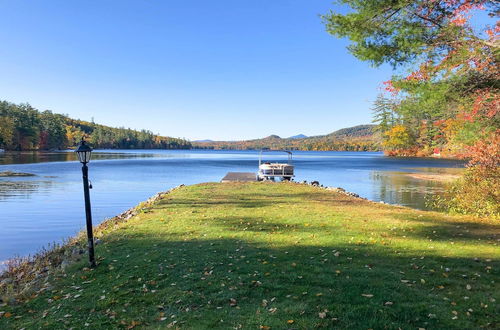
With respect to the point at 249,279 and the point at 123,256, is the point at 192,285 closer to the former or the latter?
the point at 249,279

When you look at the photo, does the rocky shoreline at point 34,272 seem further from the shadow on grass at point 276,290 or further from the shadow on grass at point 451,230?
the shadow on grass at point 451,230

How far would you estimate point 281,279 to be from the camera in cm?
625

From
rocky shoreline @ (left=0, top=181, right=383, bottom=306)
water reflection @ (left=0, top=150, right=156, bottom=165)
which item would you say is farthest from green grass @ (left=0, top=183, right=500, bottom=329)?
water reflection @ (left=0, top=150, right=156, bottom=165)

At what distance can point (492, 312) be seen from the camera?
485 centimetres

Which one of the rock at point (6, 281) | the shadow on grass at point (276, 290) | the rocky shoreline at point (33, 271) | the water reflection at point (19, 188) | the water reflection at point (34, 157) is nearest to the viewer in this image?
the shadow on grass at point (276, 290)

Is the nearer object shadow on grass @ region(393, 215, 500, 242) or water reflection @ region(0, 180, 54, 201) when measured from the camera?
shadow on grass @ region(393, 215, 500, 242)

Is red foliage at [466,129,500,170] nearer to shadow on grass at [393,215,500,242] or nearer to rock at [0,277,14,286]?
shadow on grass at [393,215,500,242]

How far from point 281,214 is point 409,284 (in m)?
7.40

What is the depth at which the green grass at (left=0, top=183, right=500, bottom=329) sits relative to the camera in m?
4.89

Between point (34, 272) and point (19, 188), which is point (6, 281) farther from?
point (19, 188)

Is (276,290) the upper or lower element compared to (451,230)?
upper

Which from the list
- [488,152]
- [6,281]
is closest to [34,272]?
[6,281]

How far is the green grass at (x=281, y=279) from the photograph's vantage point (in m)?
4.89

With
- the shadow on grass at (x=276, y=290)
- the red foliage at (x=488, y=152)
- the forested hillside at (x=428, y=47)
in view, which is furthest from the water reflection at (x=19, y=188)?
the red foliage at (x=488, y=152)
